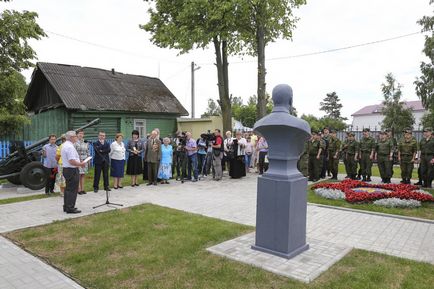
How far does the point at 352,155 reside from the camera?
12.4 metres

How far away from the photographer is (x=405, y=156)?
11.1 m

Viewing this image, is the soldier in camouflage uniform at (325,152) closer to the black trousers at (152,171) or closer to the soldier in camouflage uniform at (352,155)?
the soldier in camouflage uniform at (352,155)

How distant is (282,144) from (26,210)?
617 centimetres

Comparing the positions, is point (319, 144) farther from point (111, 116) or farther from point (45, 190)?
point (111, 116)

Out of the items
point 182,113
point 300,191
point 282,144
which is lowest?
point 300,191

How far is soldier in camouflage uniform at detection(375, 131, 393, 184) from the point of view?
1144 cm

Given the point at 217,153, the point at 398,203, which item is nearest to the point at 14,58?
the point at 217,153

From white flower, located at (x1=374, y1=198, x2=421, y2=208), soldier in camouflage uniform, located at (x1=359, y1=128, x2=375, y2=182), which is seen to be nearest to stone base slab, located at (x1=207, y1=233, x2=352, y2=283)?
white flower, located at (x1=374, y1=198, x2=421, y2=208)

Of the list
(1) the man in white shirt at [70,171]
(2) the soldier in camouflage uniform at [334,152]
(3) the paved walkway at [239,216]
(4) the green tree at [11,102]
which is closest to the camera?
(3) the paved walkway at [239,216]

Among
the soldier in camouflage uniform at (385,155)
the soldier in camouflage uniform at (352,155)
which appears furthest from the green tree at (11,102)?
the soldier in camouflage uniform at (385,155)

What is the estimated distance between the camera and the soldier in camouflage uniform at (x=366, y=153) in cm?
1190

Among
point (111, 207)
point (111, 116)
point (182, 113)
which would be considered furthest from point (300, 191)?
point (182, 113)

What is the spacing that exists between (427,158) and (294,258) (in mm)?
8097

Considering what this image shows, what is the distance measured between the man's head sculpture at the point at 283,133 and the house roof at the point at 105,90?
16.0m
